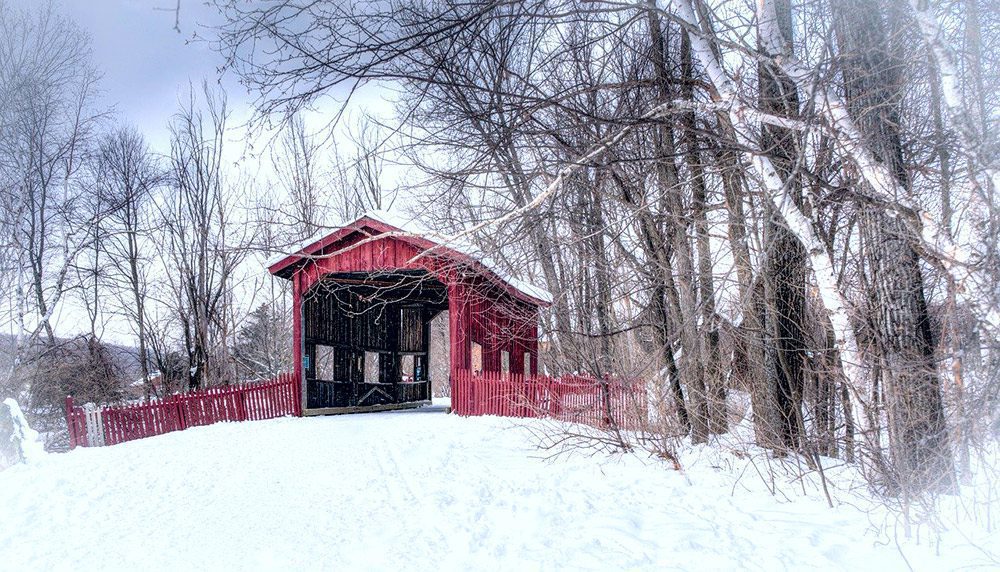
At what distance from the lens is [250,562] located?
426cm

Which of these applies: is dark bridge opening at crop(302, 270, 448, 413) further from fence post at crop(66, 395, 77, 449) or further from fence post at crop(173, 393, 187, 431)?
fence post at crop(66, 395, 77, 449)

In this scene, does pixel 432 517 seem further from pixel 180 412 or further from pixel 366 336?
pixel 366 336

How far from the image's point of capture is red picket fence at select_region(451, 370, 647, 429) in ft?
25.8

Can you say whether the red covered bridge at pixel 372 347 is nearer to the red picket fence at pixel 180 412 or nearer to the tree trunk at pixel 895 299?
the red picket fence at pixel 180 412

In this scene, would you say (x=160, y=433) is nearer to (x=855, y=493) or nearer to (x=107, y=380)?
(x=107, y=380)

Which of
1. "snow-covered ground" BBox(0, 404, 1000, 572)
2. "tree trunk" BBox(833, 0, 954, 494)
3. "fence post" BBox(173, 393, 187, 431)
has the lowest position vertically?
"snow-covered ground" BBox(0, 404, 1000, 572)

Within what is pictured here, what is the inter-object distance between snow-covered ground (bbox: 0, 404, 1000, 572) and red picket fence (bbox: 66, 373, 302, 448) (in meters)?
3.53

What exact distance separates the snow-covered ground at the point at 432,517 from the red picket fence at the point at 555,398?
0.69 meters

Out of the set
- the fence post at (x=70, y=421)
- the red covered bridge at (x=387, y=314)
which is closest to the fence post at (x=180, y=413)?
the fence post at (x=70, y=421)

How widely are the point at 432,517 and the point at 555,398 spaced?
18.6 ft

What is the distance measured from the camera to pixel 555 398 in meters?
10.8

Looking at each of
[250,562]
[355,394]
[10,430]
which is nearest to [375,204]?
[355,394]

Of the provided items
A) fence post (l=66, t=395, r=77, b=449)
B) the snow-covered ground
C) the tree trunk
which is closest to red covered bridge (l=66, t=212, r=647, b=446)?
fence post (l=66, t=395, r=77, b=449)

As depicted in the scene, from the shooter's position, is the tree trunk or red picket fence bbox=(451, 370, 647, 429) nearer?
the tree trunk
